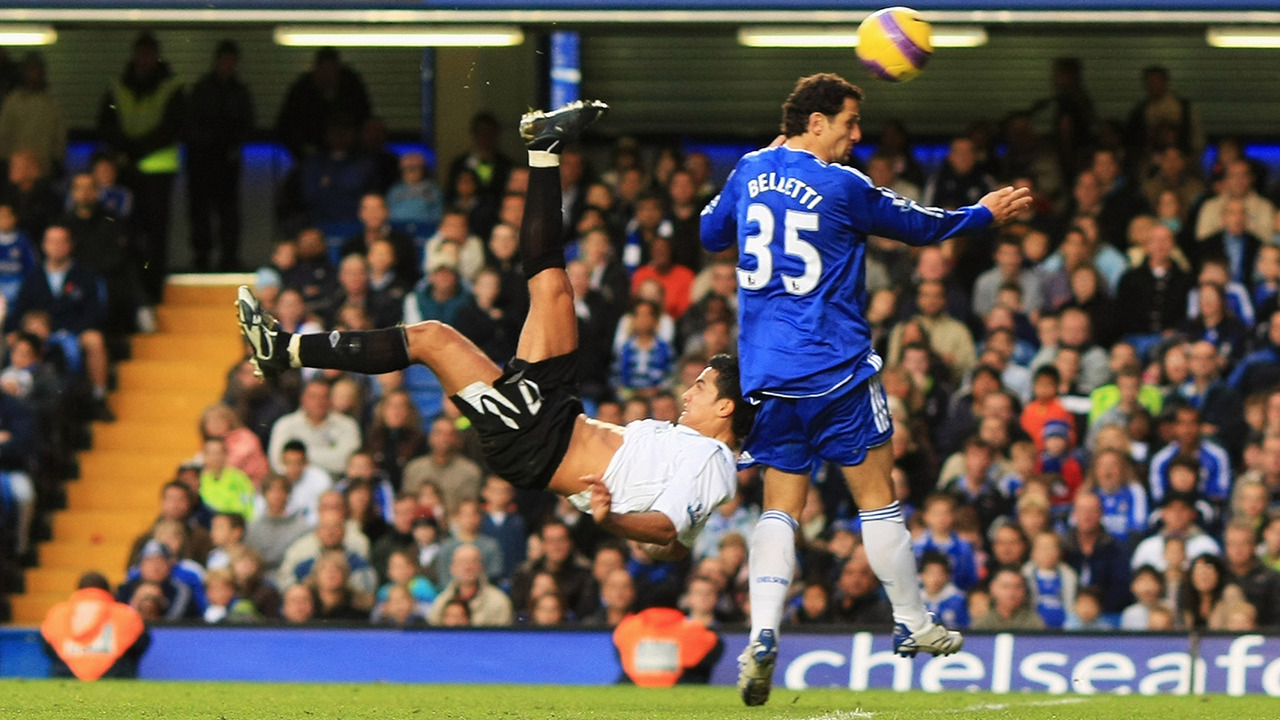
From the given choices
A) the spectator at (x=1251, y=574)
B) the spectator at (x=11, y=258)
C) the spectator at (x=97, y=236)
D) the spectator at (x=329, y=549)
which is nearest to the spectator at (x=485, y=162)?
the spectator at (x=97, y=236)

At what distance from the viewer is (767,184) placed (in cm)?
780

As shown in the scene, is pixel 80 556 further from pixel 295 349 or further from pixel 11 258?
pixel 295 349

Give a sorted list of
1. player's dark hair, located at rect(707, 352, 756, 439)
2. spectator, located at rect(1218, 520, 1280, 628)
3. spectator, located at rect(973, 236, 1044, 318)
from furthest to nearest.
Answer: spectator, located at rect(973, 236, 1044, 318), spectator, located at rect(1218, 520, 1280, 628), player's dark hair, located at rect(707, 352, 756, 439)

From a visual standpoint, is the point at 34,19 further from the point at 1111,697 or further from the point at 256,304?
the point at 1111,697

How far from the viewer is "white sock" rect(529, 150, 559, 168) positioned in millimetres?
7961

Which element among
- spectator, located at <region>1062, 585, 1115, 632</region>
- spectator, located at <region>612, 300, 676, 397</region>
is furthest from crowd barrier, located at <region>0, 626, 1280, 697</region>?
spectator, located at <region>612, 300, 676, 397</region>

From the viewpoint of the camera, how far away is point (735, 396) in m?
8.05

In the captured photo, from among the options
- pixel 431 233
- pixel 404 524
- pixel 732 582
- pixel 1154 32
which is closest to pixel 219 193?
pixel 431 233

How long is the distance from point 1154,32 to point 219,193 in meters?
7.38

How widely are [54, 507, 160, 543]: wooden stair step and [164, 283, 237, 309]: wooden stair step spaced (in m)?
2.33

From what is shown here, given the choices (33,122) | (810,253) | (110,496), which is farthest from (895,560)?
(33,122)

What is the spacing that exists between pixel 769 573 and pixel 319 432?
6.06 meters

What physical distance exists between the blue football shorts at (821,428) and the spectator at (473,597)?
4.28 m

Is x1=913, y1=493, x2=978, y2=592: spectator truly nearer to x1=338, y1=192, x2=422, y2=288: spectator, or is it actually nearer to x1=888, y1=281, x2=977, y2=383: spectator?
x1=888, y1=281, x2=977, y2=383: spectator
